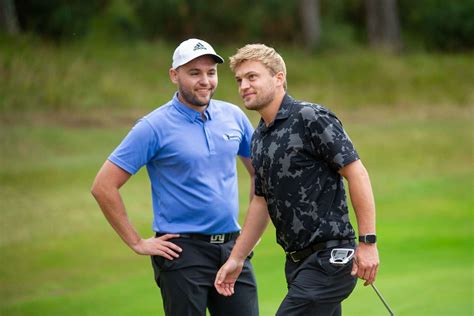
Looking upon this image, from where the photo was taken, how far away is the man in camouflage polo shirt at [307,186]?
4863mm

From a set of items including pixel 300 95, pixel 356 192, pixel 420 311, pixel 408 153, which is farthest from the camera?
pixel 300 95

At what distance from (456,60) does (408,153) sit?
10150 mm

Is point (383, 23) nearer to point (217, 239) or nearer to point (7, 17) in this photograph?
point (7, 17)

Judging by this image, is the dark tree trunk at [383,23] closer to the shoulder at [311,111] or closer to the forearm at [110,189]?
the forearm at [110,189]

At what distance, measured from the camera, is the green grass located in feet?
33.3

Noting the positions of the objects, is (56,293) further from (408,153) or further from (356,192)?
(408,153)

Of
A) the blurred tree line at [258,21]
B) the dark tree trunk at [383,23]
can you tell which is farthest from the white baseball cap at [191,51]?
the dark tree trunk at [383,23]

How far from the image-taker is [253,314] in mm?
5590

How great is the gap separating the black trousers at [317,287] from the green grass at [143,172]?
3.47m

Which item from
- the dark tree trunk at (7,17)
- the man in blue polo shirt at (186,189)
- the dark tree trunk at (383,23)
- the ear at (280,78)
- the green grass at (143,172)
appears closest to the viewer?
the ear at (280,78)

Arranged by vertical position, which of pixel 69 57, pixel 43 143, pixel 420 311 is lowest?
pixel 420 311

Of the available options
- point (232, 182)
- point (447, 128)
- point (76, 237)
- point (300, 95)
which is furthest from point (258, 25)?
point (232, 182)

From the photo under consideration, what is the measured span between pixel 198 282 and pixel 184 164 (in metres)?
0.63

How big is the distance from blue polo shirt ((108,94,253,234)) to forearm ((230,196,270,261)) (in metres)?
0.20
